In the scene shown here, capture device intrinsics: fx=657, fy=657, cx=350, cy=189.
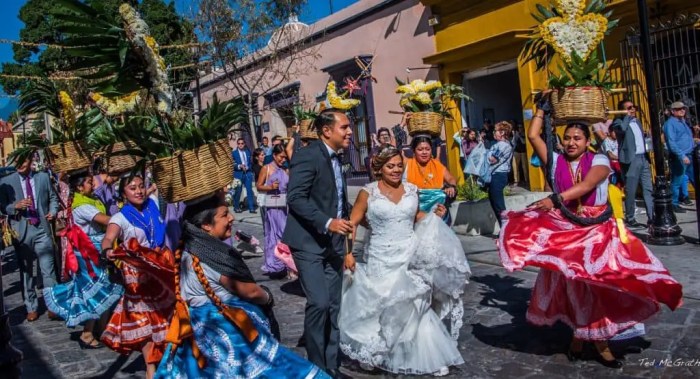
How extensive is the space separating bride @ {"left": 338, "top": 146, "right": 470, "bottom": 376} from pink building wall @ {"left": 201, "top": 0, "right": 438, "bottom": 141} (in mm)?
11113

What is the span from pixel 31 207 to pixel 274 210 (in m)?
3.14

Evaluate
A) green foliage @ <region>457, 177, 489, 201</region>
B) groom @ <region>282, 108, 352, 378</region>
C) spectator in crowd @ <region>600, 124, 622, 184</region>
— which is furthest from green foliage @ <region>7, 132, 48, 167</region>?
spectator in crowd @ <region>600, 124, 622, 184</region>

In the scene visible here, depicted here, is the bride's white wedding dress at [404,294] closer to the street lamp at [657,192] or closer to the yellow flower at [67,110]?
the yellow flower at [67,110]

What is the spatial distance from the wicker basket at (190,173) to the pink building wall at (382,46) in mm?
12506

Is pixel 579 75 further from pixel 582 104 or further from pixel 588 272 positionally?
pixel 588 272

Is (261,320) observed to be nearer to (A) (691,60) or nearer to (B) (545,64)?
(B) (545,64)

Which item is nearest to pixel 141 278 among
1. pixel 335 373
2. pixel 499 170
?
pixel 335 373

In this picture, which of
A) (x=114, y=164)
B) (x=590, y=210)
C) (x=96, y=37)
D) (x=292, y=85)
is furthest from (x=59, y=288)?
(x=292, y=85)

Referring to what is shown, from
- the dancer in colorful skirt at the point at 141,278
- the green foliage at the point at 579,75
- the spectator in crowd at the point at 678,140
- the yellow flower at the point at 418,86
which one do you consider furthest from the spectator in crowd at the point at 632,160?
the dancer in colorful skirt at the point at 141,278

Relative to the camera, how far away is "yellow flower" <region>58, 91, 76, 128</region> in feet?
21.1

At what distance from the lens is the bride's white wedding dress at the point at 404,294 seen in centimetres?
496

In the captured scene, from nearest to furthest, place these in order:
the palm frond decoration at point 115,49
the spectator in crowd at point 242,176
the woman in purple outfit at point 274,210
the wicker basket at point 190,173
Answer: the palm frond decoration at point 115,49
the wicker basket at point 190,173
the woman in purple outfit at point 274,210
the spectator in crowd at point 242,176

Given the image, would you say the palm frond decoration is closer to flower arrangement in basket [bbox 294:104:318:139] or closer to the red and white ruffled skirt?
the red and white ruffled skirt

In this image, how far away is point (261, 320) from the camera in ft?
11.6
